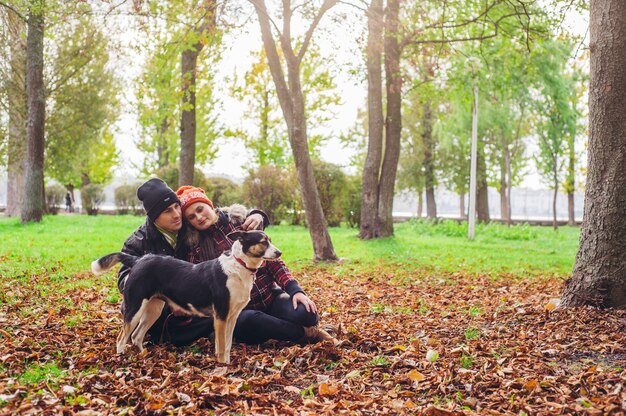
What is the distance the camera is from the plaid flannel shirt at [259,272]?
5.25 m

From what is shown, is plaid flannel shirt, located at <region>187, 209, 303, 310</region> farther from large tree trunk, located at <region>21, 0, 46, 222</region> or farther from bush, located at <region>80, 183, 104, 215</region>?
bush, located at <region>80, 183, 104, 215</region>

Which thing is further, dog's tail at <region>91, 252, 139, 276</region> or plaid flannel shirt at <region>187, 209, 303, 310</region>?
plaid flannel shirt at <region>187, 209, 303, 310</region>

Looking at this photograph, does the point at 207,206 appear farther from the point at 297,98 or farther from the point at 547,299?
the point at 297,98

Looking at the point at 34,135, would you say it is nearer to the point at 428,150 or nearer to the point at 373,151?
the point at 373,151

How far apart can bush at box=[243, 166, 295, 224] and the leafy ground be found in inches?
546

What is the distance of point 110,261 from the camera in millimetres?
4672

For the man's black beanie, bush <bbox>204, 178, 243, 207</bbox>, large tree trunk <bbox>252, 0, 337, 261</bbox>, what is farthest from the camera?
bush <bbox>204, 178, 243, 207</bbox>

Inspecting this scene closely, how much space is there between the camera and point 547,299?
750 cm

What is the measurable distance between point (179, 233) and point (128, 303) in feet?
2.64

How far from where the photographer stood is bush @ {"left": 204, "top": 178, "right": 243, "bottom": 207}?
23.9 m

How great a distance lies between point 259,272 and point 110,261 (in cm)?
144

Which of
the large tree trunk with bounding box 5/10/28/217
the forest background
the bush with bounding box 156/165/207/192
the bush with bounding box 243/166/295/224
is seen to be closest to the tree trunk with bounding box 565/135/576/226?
the forest background

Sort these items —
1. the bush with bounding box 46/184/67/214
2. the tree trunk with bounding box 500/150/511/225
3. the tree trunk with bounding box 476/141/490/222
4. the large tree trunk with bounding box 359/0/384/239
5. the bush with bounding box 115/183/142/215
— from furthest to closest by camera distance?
the bush with bounding box 46/184/67/214 → the tree trunk with bounding box 476/141/490/222 → the bush with bounding box 115/183/142/215 → the tree trunk with bounding box 500/150/511/225 → the large tree trunk with bounding box 359/0/384/239

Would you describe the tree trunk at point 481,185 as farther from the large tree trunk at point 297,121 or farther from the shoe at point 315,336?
the shoe at point 315,336
